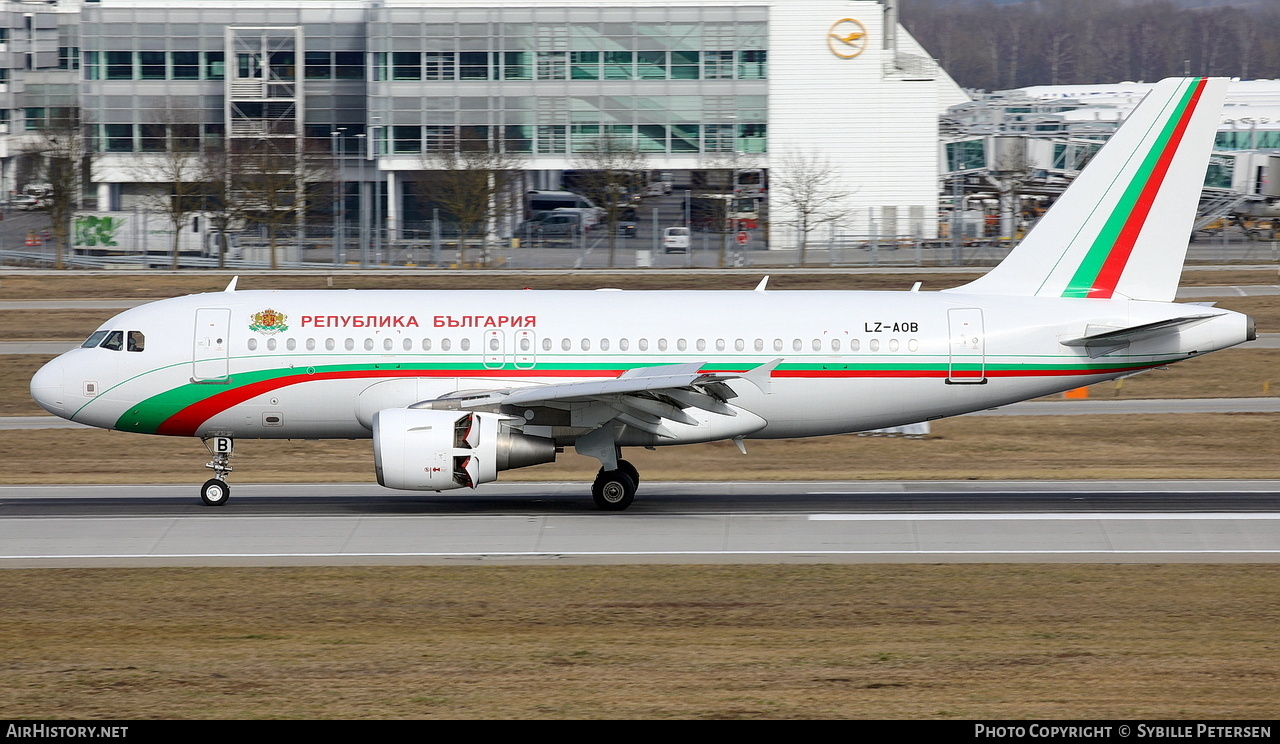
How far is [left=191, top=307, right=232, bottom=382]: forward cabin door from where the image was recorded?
26.7 metres

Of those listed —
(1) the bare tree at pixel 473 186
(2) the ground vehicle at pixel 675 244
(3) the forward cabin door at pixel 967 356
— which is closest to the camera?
(3) the forward cabin door at pixel 967 356

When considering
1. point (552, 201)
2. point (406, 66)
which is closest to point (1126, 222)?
point (552, 201)

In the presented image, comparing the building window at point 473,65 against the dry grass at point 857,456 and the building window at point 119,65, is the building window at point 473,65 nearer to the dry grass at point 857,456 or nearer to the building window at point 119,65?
the building window at point 119,65

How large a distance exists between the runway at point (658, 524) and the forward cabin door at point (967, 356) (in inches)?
97.6

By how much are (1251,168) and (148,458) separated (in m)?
87.9

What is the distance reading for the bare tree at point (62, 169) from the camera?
263ft

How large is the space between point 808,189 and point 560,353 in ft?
236

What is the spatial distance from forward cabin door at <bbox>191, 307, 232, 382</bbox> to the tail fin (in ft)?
49.1

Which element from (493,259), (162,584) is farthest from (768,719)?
(493,259)

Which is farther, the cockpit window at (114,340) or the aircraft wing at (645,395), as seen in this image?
the cockpit window at (114,340)

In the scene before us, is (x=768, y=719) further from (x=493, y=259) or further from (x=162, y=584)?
(x=493, y=259)

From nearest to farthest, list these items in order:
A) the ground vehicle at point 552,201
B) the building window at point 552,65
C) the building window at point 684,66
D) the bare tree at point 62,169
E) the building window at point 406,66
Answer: the bare tree at point 62,169, the building window at point 684,66, the building window at point 552,65, the building window at point 406,66, the ground vehicle at point 552,201

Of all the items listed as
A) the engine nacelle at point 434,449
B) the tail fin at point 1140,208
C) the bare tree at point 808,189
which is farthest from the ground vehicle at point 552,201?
the engine nacelle at point 434,449

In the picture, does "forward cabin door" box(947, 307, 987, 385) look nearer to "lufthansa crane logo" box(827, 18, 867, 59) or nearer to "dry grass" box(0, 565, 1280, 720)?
"dry grass" box(0, 565, 1280, 720)
